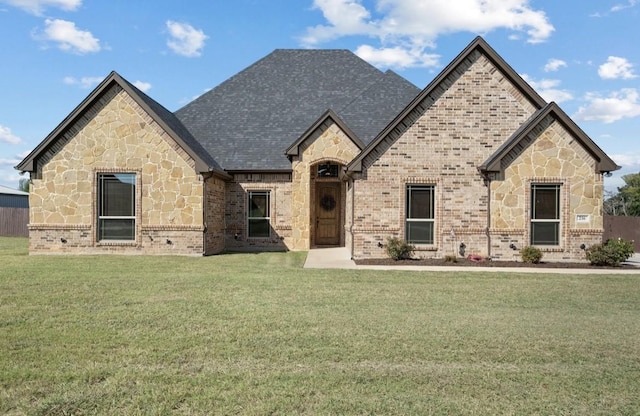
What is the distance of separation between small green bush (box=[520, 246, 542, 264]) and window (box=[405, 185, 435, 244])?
2.95 meters

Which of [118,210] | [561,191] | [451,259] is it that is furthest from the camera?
[118,210]

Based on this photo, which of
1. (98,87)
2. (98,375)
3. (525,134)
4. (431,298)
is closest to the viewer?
(98,375)

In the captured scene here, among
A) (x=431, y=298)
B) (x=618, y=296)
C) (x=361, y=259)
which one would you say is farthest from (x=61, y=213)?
(x=618, y=296)

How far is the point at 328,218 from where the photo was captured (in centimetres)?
2209

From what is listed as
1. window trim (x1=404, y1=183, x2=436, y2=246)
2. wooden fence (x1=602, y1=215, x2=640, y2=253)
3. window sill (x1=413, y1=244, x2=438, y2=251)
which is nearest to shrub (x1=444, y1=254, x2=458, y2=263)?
window sill (x1=413, y1=244, x2=438, y2=251)

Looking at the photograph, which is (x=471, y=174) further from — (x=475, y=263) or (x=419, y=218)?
(x=475, y=263)

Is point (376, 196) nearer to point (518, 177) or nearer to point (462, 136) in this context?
point (462, 136)

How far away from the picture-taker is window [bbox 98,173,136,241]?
17375mm

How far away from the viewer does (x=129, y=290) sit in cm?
987

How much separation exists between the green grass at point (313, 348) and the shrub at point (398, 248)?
180 inches

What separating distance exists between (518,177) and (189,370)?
13.5 metres

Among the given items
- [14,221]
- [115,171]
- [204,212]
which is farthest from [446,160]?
[14,221]

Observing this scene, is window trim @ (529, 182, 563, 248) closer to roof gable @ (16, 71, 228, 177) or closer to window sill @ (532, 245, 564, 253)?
window sill @ (532, 245, 564, 253)

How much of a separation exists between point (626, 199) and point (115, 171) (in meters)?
48.5
